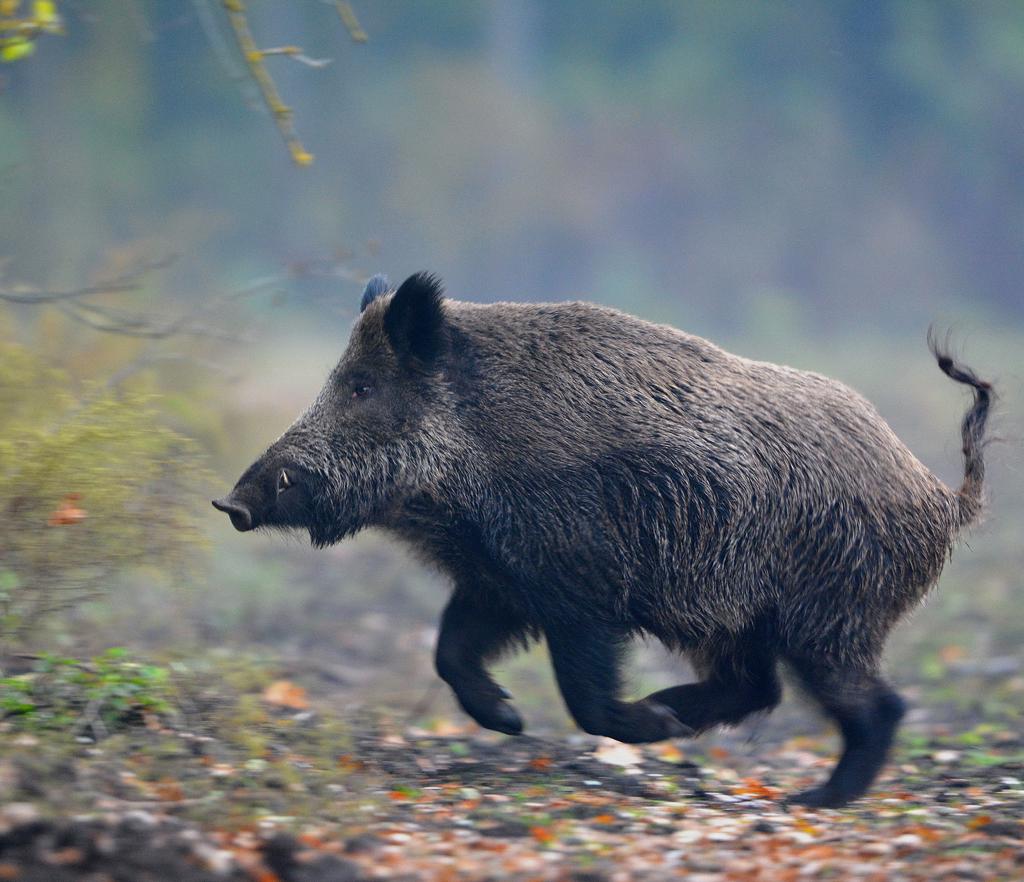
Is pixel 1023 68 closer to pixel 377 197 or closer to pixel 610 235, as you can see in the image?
pixel 610 235

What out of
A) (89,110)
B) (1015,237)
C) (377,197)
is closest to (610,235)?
(377,197)

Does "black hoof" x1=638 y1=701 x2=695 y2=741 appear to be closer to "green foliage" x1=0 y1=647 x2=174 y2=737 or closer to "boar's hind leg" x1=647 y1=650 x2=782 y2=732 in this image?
"boar's hind leg" x1=647 y1=650 x2=782 y2=732

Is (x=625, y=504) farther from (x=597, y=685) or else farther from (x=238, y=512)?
(x=238, y=512)

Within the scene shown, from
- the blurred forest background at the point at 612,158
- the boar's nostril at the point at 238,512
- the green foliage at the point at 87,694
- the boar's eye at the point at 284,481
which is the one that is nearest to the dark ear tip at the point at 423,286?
the boar's eye at the point at 284,481

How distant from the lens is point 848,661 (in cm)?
504

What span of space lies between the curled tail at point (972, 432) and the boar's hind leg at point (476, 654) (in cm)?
193

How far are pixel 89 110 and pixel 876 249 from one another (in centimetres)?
1430

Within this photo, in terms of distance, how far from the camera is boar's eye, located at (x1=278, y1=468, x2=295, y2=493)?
517 cm

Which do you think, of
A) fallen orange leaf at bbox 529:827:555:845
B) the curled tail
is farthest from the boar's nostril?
the curled tail

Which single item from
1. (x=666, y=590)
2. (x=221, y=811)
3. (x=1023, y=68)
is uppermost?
(x=1023, y=68)

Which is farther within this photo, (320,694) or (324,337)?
(324,337)

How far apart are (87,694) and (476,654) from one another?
5.20ft

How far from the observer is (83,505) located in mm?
4918

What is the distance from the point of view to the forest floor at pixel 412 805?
359 cm
